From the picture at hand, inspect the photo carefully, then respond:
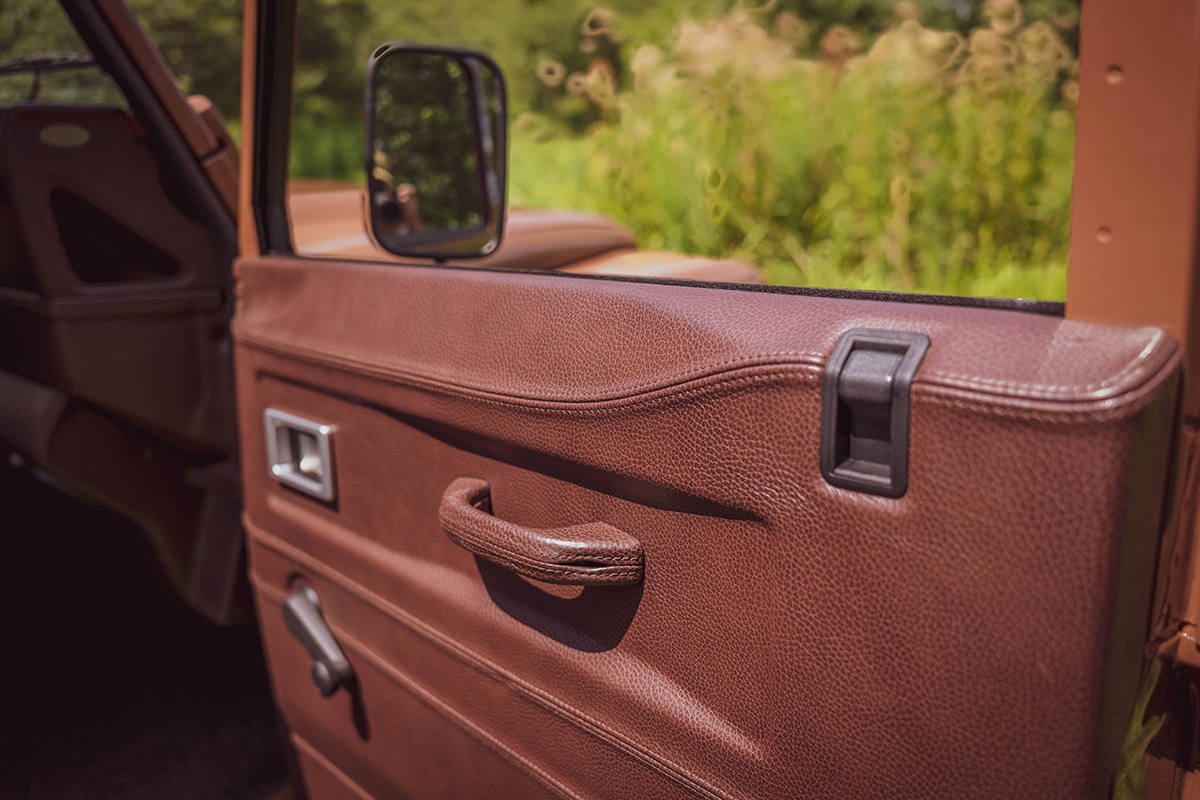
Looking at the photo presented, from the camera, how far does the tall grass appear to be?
3.87 metres

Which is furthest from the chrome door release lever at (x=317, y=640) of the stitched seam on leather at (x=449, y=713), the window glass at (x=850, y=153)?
→ the window glass at (x=850, y=153)

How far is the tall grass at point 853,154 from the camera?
3.87 metres

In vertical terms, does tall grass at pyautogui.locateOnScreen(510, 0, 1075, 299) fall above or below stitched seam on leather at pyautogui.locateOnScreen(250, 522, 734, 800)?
above

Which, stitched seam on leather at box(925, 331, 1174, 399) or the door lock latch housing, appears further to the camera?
the door lock latch housing

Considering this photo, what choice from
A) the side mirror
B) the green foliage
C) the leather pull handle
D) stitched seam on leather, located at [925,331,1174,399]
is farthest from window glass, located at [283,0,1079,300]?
stitched seam on leather, located at [925,331,1174,399]

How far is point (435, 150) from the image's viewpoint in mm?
2971

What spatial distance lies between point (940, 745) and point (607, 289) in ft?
1.94

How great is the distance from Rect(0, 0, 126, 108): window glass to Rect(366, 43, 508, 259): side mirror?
0.68 m

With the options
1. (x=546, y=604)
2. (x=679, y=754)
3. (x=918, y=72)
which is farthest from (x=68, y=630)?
(x=918, y=72)

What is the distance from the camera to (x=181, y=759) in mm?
2256

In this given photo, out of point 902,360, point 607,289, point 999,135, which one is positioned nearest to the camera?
point 902,360

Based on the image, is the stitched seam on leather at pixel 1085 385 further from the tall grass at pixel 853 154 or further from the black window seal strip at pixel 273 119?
the tall grass at pixel 853 154

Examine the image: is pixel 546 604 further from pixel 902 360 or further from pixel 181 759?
pixel 181 759

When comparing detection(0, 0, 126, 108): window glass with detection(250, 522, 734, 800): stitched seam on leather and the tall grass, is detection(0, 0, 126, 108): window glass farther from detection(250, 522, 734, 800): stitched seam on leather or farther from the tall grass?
the tall grass
